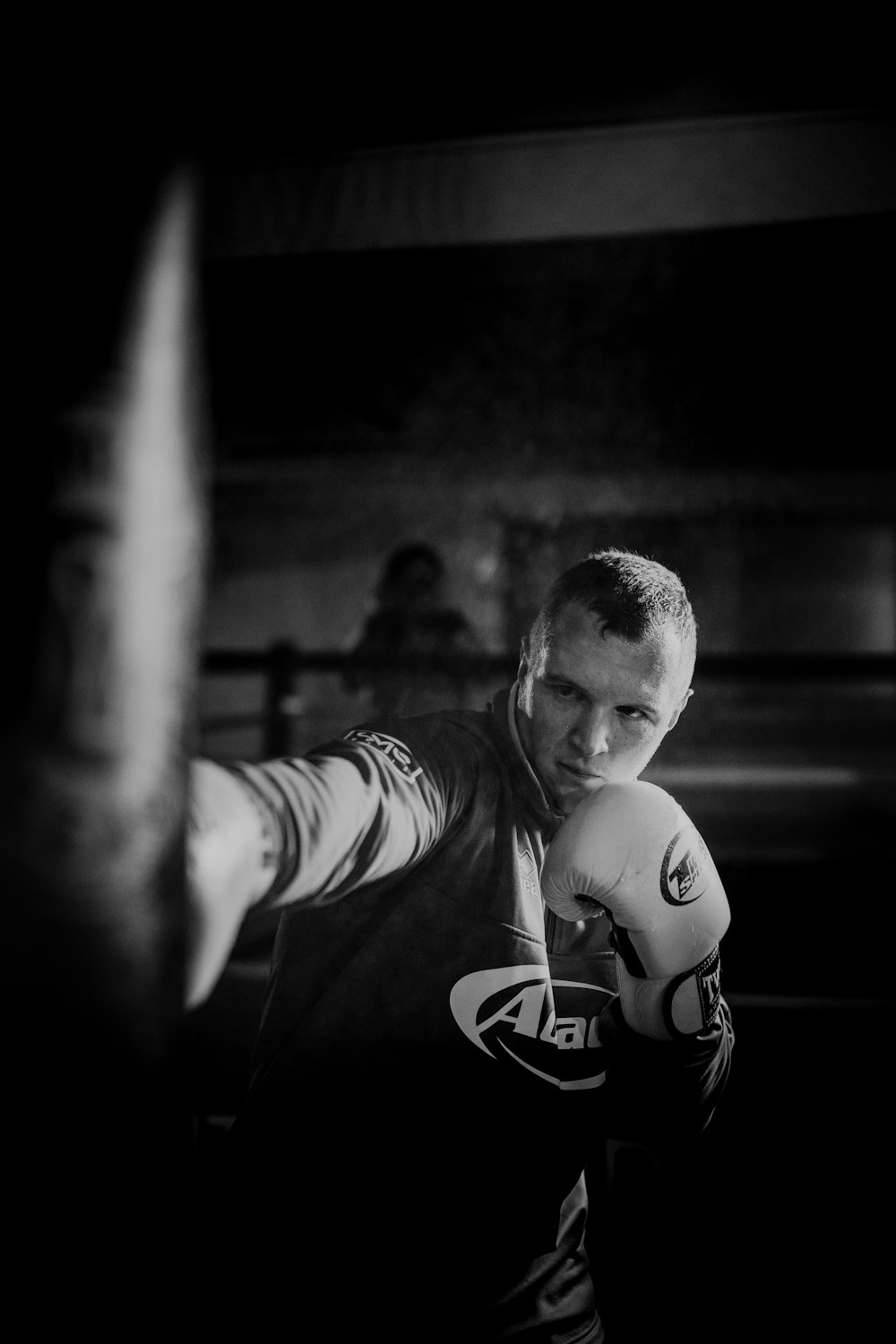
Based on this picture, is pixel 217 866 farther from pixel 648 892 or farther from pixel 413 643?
pixel 413 643

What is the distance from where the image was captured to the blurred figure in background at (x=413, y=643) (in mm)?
1277

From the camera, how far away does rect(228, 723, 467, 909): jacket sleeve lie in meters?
0.48

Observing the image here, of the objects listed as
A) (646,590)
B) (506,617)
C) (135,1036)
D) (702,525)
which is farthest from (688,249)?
(702,525)

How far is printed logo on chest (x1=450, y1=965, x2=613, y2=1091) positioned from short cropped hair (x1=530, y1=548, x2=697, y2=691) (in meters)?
0.26

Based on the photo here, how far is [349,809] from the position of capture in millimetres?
526

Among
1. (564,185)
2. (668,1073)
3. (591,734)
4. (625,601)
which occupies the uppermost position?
(564,185)

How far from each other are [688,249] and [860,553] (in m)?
3.25

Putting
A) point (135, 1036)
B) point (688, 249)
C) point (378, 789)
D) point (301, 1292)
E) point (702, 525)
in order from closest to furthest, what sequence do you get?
point (135, 1036) → point (378, 789) → point (301, 1292) → point (688, 249) → point (702, 525)

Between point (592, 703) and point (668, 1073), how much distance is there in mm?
319

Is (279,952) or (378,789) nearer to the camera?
(378,789)

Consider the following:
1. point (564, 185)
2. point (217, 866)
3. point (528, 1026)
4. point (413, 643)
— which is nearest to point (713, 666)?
point (413, 643)

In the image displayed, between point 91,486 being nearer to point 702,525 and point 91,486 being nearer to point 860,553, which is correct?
point 702,525

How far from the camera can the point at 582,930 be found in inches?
30.4

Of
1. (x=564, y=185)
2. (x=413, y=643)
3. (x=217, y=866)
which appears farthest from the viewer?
(x=413, y=643)
